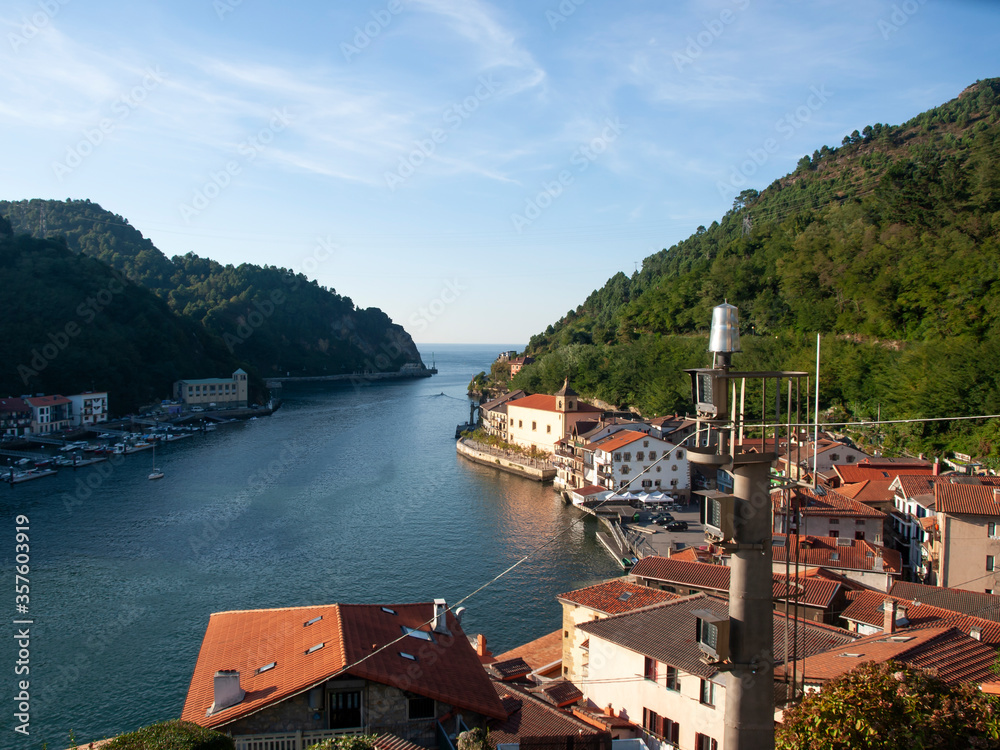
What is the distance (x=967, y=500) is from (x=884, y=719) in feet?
32.3

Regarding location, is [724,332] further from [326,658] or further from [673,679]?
[673,679]

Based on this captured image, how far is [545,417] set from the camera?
26.0m

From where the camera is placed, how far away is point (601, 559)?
551 inches

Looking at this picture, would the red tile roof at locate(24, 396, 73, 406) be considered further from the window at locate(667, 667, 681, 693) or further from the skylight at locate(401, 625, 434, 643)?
the window at locate(667, 667, 681, 693)

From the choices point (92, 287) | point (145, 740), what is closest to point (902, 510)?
point (145, 740)

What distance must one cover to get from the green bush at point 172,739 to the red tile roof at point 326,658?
802mm

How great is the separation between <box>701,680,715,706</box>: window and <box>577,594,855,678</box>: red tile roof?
5.0 inches

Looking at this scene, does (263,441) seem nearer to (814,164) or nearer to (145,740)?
Result: (145,740)

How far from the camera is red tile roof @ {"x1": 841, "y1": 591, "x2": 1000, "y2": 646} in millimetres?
6773

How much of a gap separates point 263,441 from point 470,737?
28039 mm

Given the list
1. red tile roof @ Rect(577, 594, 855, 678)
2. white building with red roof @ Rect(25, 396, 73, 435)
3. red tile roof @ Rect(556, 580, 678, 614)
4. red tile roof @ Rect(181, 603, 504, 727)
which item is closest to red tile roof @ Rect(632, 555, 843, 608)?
red tile roof @ Rect(556, 580, 678, 614)

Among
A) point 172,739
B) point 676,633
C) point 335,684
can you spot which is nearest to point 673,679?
point 676,633

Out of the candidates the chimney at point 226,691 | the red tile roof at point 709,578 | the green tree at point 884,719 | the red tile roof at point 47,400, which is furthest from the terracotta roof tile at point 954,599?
the red tile roof at point 47,400

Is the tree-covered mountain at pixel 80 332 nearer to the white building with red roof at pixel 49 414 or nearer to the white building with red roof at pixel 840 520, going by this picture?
the white building with red roof at pixel 49 414
